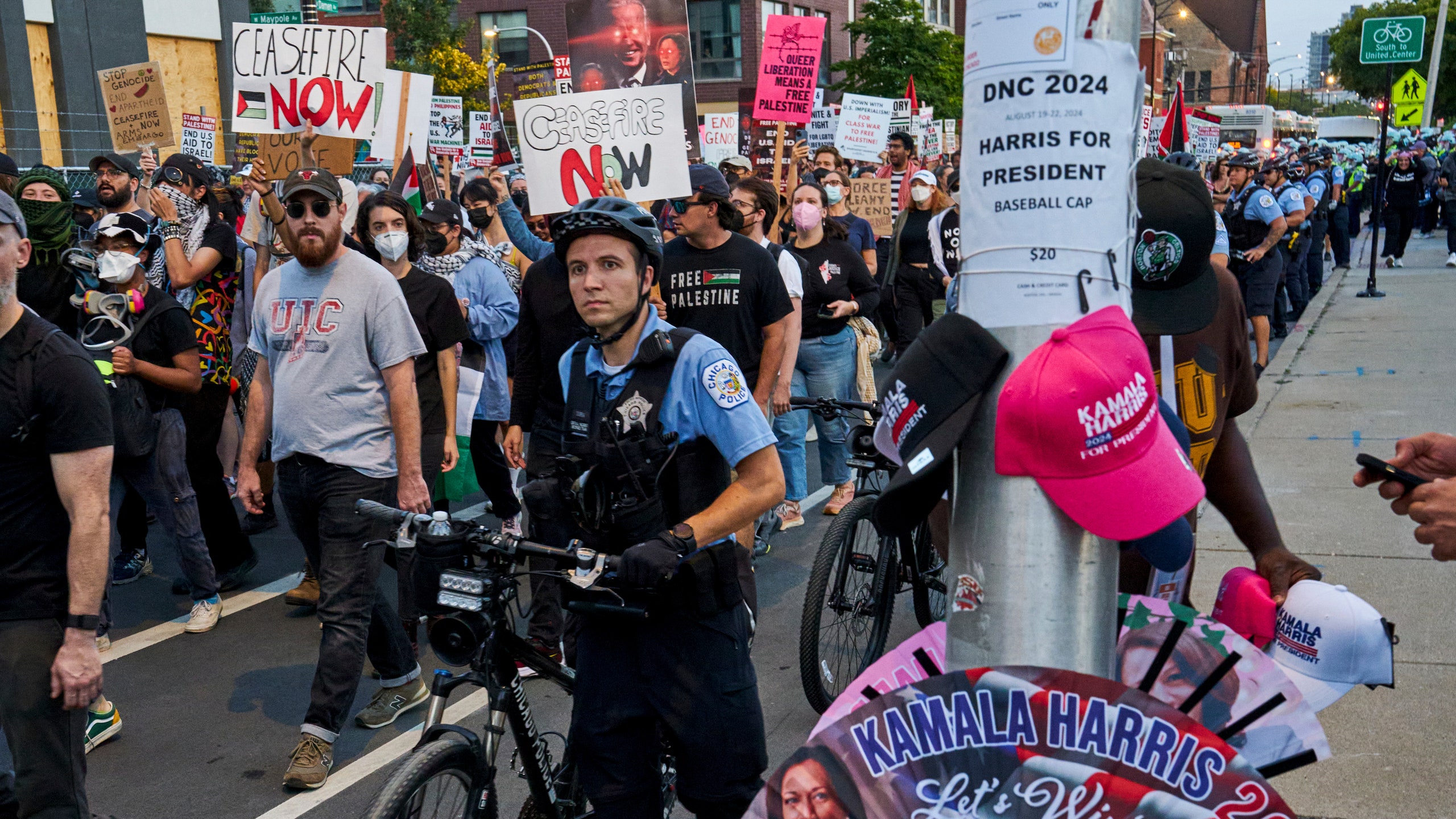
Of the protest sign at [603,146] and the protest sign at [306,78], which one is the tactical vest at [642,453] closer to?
the protest sign at [603,146]

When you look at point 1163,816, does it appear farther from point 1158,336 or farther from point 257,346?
point 257,346

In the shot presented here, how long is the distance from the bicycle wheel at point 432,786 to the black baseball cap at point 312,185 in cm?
241

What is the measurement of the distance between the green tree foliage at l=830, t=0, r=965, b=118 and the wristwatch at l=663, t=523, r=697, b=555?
160 feet

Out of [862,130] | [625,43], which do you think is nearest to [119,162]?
[625,43]

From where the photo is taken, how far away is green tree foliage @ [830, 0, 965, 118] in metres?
50.9

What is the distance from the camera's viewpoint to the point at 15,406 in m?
3.26

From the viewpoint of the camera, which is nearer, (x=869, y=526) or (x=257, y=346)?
(x=257, y=346)

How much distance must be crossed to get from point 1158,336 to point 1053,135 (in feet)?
3.31

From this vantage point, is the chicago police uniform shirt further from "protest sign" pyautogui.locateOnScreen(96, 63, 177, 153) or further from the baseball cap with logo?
"protest sign" pyautogui.locateOnScreen(96, 63, 177, 153)

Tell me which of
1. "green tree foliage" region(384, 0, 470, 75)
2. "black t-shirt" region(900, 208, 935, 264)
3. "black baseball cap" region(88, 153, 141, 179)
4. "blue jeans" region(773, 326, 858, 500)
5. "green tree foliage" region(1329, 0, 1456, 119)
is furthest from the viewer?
"green tree foliage" region(1329, 0, 1456, 119)

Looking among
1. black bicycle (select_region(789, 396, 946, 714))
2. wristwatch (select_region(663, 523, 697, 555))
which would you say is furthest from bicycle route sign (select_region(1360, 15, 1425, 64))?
wristwatch (select_region(663, 523, 697, 555))

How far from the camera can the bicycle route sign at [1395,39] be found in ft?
65.4

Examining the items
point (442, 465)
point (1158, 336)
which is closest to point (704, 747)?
point (1158, 336)

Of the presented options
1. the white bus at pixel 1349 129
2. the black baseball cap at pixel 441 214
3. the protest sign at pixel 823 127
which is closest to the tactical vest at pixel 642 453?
the black baseball cap at pixel 441 214
